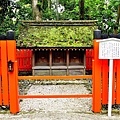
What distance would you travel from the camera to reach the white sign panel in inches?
210

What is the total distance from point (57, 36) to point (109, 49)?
6.94m

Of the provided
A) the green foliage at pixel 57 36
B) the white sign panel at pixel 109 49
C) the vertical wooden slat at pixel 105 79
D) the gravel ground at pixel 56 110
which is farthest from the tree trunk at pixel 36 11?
the white sign panel at pixel 109 49

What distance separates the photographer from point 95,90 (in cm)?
559

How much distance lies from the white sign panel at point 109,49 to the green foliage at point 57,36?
6.13m

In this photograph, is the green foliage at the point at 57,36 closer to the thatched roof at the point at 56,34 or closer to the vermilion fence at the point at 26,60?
the thatched roof at the point at 56,34

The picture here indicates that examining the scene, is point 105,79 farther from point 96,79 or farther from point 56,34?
point 56,34

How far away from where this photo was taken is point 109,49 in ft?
17.5

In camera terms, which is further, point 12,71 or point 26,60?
point 26,60

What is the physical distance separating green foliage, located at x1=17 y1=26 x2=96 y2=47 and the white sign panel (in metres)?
6.13

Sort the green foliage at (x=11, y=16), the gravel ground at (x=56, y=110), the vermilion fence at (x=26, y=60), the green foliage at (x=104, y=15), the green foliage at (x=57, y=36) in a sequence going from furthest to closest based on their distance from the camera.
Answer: the green foliage at (x=104, y=15) < the green foliage at (x=11, y=16) < the vermilion fence at (x=26, y=60) < the green foliage at (x=57, y=36) < the gravel ground at (x=56, y=110)

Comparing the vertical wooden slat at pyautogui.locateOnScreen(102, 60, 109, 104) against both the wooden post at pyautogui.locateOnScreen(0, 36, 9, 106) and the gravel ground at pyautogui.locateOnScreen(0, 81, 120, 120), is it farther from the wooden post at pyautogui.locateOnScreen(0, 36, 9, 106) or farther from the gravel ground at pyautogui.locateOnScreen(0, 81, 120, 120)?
the wooden post at pyautogui.locateOnScreen(0, 36, 9, 106)

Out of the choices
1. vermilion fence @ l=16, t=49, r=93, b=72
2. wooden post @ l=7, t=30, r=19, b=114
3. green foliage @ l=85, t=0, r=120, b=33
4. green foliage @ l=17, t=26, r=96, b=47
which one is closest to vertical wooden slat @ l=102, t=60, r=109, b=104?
wooden post @ l=7, t=30, r=19, b=114

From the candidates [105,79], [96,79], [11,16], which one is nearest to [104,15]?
[11,16]

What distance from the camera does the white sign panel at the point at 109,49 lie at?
17.5 ft
